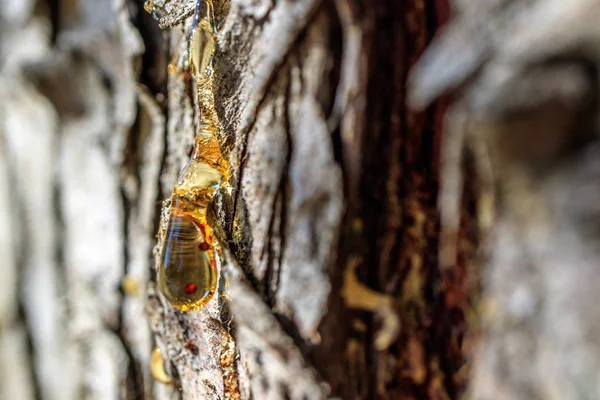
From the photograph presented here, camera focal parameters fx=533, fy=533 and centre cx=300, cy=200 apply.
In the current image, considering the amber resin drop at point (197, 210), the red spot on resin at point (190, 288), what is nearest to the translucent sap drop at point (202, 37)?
the amber resin drop at point (197, 210)

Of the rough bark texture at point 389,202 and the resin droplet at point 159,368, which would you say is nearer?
the rough bark texture at point 389,202

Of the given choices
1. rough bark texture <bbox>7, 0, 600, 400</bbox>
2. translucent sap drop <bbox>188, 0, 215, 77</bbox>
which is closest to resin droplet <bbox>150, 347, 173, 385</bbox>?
rough bark texture <bbox>7, 0, 600, 400</bbox>

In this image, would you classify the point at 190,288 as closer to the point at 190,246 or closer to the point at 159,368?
the point at 190,246

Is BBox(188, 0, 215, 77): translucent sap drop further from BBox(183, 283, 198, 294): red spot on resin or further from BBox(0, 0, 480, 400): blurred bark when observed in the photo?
BBox(183, 283, 198, 294): red spot on resin

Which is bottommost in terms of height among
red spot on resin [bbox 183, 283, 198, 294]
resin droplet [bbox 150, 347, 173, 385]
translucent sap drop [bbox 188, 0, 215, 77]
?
resin droplet [bbox 150, 347, 173, 385]

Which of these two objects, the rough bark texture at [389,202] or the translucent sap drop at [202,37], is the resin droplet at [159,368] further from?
the translucent sap drop at [202,37]

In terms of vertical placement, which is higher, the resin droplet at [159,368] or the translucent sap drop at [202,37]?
the translucent sap drop at [202,37]

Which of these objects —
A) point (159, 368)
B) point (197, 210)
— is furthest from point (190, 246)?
point (159, 368)

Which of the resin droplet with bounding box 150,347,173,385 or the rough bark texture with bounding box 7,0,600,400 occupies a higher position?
the rough bark texture with bounding box 7,0,600,400
